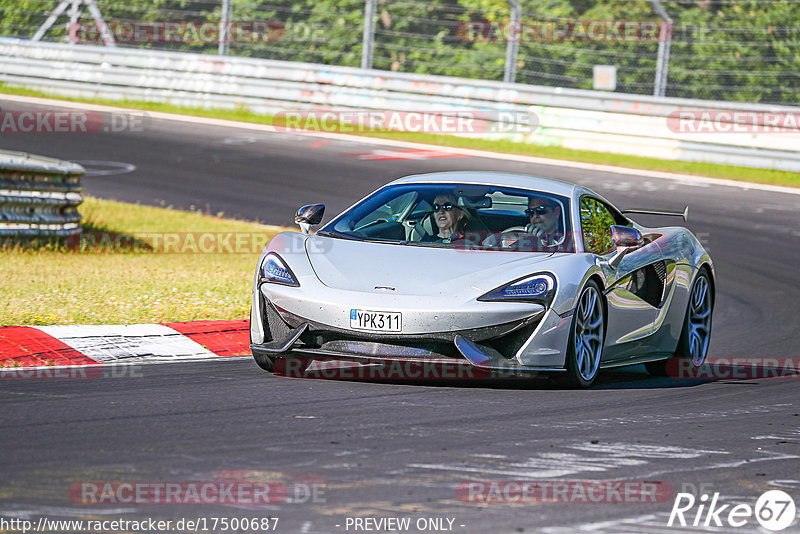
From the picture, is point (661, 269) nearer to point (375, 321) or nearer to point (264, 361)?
point (375, 321)

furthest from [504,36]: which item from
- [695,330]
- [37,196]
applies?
[695,330]

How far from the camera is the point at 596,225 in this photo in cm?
857

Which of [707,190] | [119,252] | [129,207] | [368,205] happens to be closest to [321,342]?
[368,205]

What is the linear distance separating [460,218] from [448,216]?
0.26 ft

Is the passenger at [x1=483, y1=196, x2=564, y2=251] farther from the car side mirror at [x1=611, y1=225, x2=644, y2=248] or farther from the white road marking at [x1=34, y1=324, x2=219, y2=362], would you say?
the white road marking at [x1=34, y1=324, x2=219, y2=362]

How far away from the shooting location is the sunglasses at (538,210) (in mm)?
8328

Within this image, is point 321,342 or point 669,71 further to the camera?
point 669,71

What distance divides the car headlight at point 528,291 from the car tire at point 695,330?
2.05 meters

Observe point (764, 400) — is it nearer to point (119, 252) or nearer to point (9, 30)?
point (119, 252)

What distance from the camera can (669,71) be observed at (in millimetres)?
21203

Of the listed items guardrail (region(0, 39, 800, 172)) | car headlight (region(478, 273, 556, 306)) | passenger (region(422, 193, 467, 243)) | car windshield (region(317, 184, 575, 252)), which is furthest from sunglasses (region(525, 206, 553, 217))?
guardrail (region(0, 39, 800, 172))

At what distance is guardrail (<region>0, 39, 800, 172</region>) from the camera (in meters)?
20.4

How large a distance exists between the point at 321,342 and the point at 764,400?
2651mm

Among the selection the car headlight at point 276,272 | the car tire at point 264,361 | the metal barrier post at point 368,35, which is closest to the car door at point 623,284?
the car headlight at point 276,272
